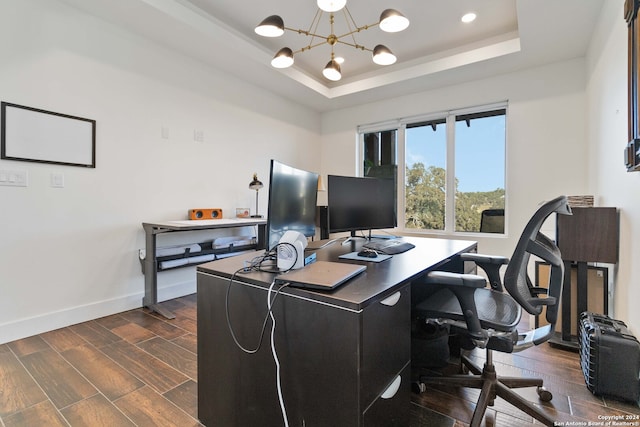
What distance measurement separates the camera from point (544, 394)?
61.6 inches

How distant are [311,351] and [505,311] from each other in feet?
3.28

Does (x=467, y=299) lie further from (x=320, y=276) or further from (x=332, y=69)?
(x=332, y=69)

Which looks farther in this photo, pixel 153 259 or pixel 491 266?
pixel 153 259

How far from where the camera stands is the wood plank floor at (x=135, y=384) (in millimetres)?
1455

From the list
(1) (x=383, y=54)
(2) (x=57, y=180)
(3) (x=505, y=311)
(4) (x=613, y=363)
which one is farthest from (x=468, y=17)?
(2) (x=57, y=180)

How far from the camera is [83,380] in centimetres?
174

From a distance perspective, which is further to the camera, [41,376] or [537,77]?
[537,77]

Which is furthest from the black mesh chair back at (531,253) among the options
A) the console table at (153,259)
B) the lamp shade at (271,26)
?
the console table at (153,259)

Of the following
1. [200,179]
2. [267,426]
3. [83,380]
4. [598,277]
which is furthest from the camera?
[200,179]

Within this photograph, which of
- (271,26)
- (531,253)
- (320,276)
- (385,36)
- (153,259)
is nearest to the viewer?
(320,276)

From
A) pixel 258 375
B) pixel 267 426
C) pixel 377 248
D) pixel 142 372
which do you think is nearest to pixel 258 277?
pixel 258 375

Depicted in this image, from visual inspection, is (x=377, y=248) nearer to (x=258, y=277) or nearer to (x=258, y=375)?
(x=258, y=277)

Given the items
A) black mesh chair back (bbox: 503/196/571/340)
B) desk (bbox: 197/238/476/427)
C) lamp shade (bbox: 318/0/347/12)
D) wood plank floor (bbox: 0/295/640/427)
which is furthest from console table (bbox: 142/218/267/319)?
black mesh chair back (bbox: 503/196/571/340)

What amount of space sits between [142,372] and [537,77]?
15.7 feet
